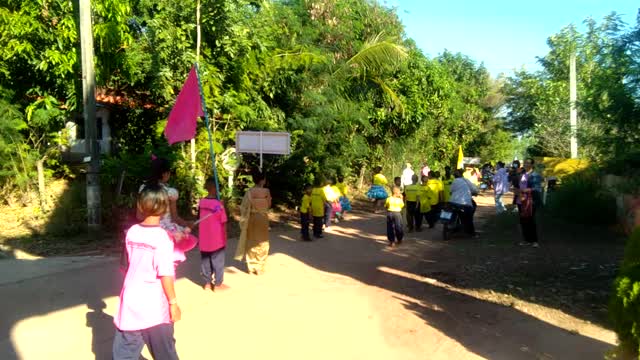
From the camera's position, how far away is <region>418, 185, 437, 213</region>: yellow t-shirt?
46.7 feet

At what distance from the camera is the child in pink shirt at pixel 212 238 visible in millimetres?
7660

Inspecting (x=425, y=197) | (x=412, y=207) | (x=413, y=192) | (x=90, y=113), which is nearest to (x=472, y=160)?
(x=425, y=197)

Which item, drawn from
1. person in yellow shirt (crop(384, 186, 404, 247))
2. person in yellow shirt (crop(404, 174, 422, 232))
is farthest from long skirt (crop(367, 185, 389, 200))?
person in yellow shirt (crop(384, 186, 404, 247))

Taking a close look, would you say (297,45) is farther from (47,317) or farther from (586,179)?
(47,317)

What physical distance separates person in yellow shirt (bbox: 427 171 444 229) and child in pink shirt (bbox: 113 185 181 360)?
10.9m

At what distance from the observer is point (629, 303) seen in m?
4.12

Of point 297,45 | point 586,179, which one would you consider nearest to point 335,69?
point 297,45

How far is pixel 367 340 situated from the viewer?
582 centimetres

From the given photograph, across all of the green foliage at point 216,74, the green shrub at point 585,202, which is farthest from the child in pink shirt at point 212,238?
the green shrub at point 585,202

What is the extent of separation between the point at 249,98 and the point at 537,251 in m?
7.99

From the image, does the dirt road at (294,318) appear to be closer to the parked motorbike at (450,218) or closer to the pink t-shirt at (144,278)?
the pink t-shirt at (144,278)

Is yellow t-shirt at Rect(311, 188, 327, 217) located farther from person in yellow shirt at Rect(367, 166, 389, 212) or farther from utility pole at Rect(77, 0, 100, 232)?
person in yellow shirt at Rect(367, 166, 389, 212)

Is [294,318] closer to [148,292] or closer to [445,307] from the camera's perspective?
[445,307]

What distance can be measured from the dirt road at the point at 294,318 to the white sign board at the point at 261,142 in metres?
4.42
